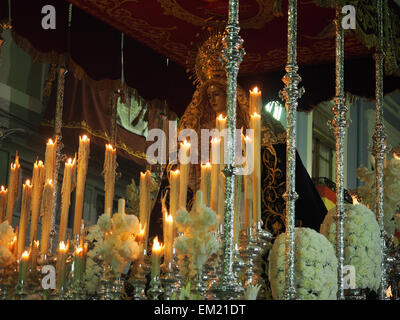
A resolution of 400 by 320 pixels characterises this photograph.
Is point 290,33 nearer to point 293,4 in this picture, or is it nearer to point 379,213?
point 293,4

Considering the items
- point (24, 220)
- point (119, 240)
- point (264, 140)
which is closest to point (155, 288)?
point (119, 240)

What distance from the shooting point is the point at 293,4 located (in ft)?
14.5

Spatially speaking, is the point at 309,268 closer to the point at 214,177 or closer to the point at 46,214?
the point at 214,177

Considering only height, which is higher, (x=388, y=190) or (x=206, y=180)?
(x=388, y=190)

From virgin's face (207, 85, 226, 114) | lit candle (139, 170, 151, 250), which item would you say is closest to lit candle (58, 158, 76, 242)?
lit candle (139, 170, 151, 250)

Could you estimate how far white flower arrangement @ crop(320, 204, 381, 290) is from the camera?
4.82 m

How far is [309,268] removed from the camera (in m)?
4.16

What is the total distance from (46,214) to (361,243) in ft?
6.02

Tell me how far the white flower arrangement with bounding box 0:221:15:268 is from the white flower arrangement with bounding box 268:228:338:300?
1.31m

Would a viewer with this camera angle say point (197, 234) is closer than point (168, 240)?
Yes

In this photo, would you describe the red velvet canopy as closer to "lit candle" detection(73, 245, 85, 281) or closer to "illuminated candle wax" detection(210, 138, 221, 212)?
"illuminated candle wax" detection(210, 138, 221, 212)

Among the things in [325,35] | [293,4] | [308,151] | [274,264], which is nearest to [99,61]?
[325,35]

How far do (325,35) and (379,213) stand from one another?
1.43 meters

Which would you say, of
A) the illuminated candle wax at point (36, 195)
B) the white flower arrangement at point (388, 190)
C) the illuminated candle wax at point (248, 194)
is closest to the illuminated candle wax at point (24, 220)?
the illuminated candle wax at point (36, 195)
